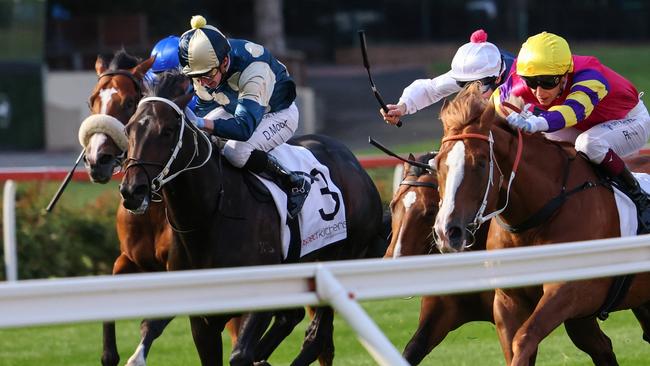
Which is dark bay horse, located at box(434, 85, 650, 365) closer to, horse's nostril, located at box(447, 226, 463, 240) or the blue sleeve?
horse's nostril, located at box(447, 226, 463, 240)

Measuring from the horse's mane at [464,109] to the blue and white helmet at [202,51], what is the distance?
143 centimetres

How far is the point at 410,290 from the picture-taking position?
148 inches

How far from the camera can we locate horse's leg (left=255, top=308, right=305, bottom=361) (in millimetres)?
6637

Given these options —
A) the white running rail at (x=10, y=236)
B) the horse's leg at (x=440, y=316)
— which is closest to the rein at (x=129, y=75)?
the horse's leg at (x=440, y=316)

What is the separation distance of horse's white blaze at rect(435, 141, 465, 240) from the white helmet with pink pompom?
133 centimetres

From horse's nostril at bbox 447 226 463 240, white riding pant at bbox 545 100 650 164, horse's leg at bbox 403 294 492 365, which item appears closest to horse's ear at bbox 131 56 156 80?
horse's leg at bbox 403 294 492 365

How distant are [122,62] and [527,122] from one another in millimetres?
3024

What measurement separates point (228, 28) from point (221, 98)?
25.2m

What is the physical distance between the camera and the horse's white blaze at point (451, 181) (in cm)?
470

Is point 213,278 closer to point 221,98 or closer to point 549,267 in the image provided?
point 549,267

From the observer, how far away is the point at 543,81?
5531 millimetres

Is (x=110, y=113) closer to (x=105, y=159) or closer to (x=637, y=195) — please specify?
(x=105, y=159)

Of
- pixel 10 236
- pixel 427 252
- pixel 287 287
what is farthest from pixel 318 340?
pixel 10 236

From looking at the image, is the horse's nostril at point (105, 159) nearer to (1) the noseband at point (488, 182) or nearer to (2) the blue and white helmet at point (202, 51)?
(2) the blue and white helmet at point (202, 51)
